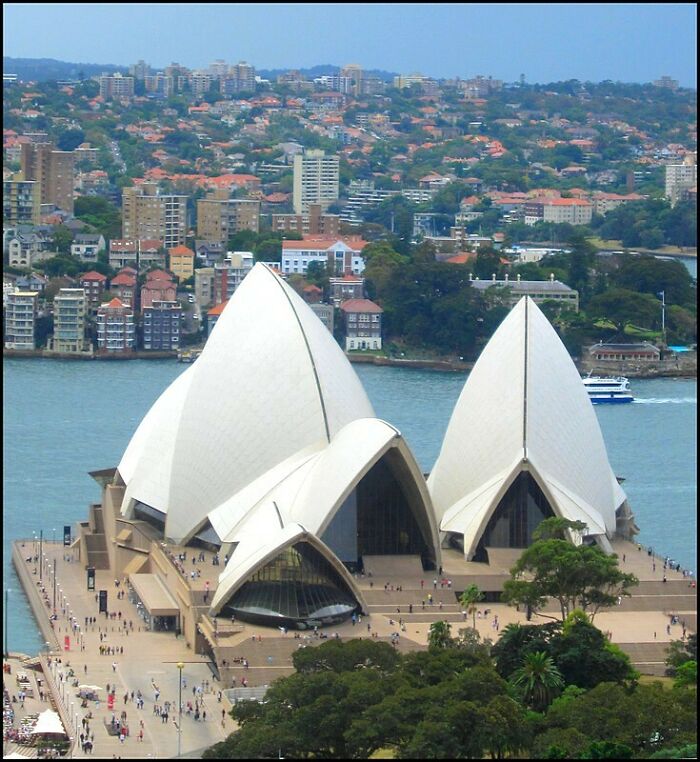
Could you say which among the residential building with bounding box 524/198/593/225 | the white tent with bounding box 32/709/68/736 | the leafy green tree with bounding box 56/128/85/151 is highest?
the leafy green tree with bounding box 56/128/85/151

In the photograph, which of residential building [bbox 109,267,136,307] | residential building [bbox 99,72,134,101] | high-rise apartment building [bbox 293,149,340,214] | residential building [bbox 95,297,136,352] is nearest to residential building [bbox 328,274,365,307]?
residential building [bbox 109,267,136,307]

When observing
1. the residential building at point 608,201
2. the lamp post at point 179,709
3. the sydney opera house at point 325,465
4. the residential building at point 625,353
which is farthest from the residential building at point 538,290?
the lamp post at point 179,709

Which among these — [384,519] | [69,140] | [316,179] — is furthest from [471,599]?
[69,140]

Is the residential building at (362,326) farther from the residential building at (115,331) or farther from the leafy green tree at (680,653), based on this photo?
the leafy green tree at (680,653)

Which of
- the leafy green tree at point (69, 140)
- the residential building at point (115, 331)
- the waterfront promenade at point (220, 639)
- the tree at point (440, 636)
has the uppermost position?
the leafy green tree at point (69, 140)

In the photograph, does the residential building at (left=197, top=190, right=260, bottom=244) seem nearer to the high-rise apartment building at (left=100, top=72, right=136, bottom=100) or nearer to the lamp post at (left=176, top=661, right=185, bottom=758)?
the lamp post at (left=176, top=661, right=185, bottom=758)

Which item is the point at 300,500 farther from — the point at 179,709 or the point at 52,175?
the point at 52,175
